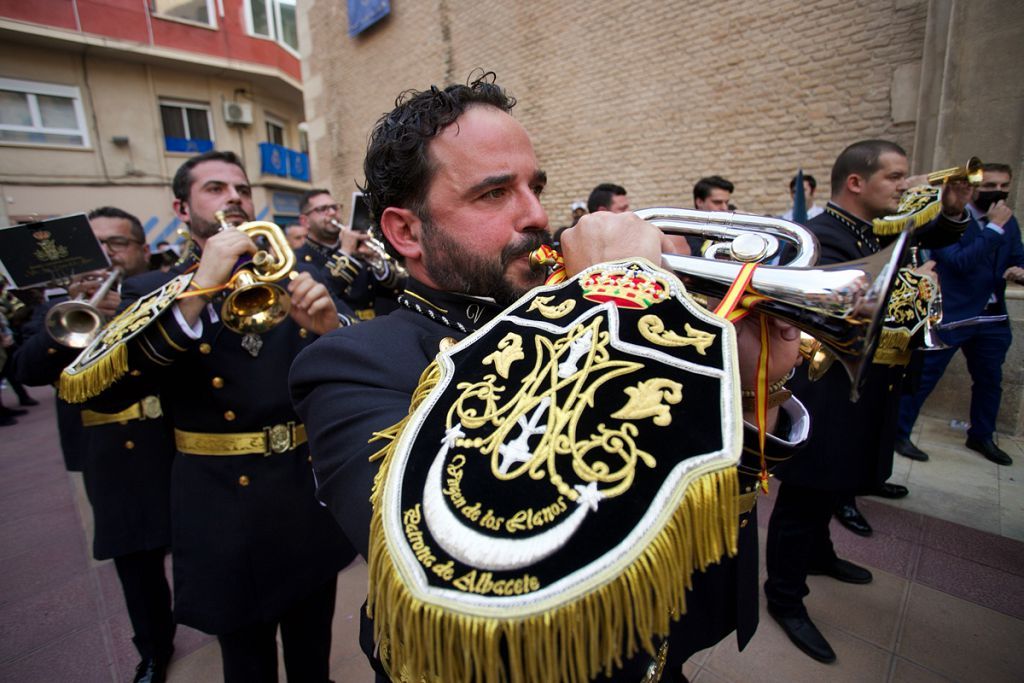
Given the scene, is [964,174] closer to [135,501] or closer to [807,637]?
[807,637]

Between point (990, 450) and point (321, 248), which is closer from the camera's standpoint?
point (990, 450)

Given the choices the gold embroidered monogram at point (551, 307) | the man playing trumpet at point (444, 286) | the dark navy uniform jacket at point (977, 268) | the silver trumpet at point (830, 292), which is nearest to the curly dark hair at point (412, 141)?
the man playing trumpet at point (444, 286)

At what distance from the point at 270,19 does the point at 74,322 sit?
2210 cm

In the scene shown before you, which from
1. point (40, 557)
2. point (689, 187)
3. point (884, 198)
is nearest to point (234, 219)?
point (40, 557)

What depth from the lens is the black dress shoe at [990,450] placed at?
15.3ft

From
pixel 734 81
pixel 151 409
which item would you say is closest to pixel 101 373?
pixel 151 409

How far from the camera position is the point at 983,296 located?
4.71m

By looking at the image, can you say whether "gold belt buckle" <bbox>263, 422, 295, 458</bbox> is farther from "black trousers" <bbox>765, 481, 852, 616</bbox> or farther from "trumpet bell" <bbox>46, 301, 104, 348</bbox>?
"black trousers" <bbox>765, 481, 852, 616</bbox>

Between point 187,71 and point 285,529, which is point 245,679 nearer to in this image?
point 285,529

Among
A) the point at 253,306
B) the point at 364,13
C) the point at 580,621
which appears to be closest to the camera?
the point at 580,621

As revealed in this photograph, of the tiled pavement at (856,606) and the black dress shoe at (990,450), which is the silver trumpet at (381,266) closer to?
the tiled pavement at (856,606)

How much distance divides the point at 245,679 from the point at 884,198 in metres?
4.20

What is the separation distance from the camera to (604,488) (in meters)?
0.65

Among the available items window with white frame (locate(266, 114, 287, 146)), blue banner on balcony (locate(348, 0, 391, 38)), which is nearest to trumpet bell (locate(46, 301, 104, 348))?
blue banner on balcony (locate(348, 0, 391, 38))
